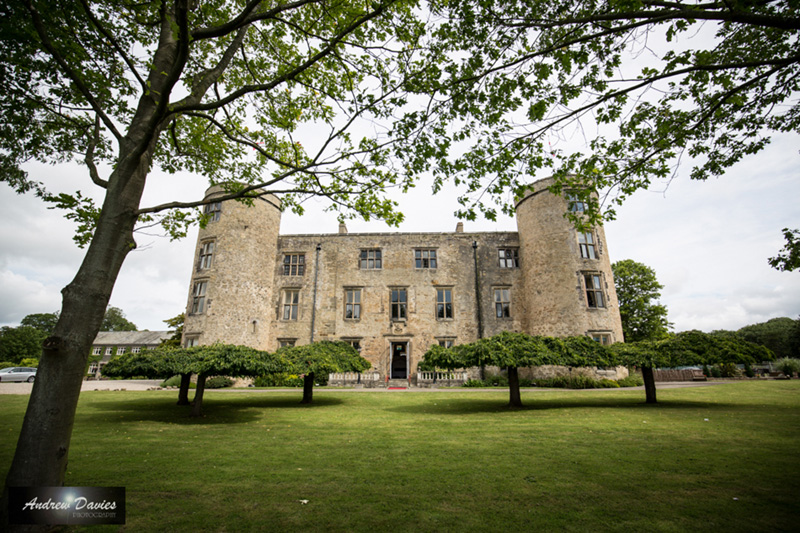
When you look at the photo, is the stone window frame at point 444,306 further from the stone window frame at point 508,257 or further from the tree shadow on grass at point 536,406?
the tree shadow on grass at point 536,406

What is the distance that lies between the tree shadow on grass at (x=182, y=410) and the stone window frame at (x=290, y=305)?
1071 centimetres

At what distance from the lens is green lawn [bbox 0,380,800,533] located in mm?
3330

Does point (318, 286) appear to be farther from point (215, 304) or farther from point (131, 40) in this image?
point (131, 40)

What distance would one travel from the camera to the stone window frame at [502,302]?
76.6ft

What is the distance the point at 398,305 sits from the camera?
2388 centimetres

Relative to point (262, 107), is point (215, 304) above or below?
below

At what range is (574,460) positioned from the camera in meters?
5.21

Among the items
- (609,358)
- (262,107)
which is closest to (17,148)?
(262,107)

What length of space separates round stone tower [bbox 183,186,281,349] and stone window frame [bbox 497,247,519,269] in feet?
50.1

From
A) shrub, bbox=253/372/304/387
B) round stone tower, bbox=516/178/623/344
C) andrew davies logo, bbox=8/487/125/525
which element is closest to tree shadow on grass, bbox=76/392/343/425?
andrew davies logo, bbox=8/487/125/525

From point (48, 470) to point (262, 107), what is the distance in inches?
265

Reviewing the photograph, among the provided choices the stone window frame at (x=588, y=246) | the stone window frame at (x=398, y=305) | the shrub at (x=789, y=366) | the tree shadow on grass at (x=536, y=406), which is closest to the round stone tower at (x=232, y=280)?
the stone window frame at (x=398, y=305)

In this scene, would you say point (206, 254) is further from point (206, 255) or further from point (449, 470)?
point (449, 470)

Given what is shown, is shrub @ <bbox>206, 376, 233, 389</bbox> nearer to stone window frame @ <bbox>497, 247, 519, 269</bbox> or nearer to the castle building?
the castle building
